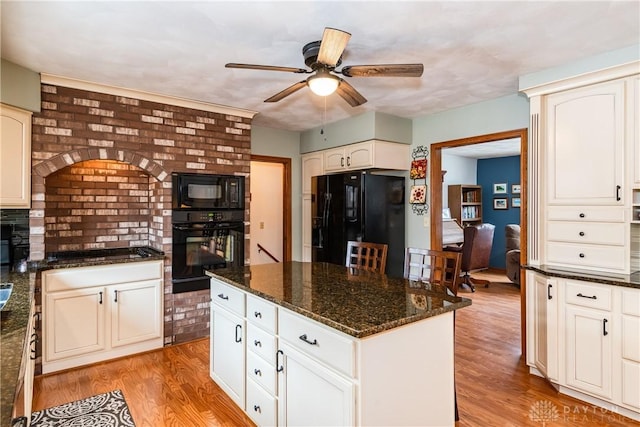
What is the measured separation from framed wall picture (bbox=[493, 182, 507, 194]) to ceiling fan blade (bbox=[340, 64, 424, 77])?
6520mm

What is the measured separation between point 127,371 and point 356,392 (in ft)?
7.93

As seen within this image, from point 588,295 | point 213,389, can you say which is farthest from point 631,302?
point 213,389

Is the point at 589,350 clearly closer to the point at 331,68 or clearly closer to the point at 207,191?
the point at 331,68

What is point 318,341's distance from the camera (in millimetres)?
1637

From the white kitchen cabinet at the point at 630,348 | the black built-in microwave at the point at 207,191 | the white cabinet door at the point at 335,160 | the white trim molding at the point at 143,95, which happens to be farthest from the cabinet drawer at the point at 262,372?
the white cabinet door at the point at 335,160

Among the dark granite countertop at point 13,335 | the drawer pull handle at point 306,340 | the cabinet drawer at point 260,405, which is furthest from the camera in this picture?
the cabinet drawer at point 260,405

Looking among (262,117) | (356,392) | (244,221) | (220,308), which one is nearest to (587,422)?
(356,392)

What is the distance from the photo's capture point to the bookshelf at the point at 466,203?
7.60 metres

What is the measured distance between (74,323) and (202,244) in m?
1.25

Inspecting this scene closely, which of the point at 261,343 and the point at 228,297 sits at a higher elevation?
the point at 228,297

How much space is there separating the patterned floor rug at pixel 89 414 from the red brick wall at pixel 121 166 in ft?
3.31

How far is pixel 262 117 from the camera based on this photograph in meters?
4.33

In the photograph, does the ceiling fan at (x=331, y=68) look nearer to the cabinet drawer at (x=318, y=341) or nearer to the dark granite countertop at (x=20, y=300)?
the cabinet drawer at (x=318, y=341)
